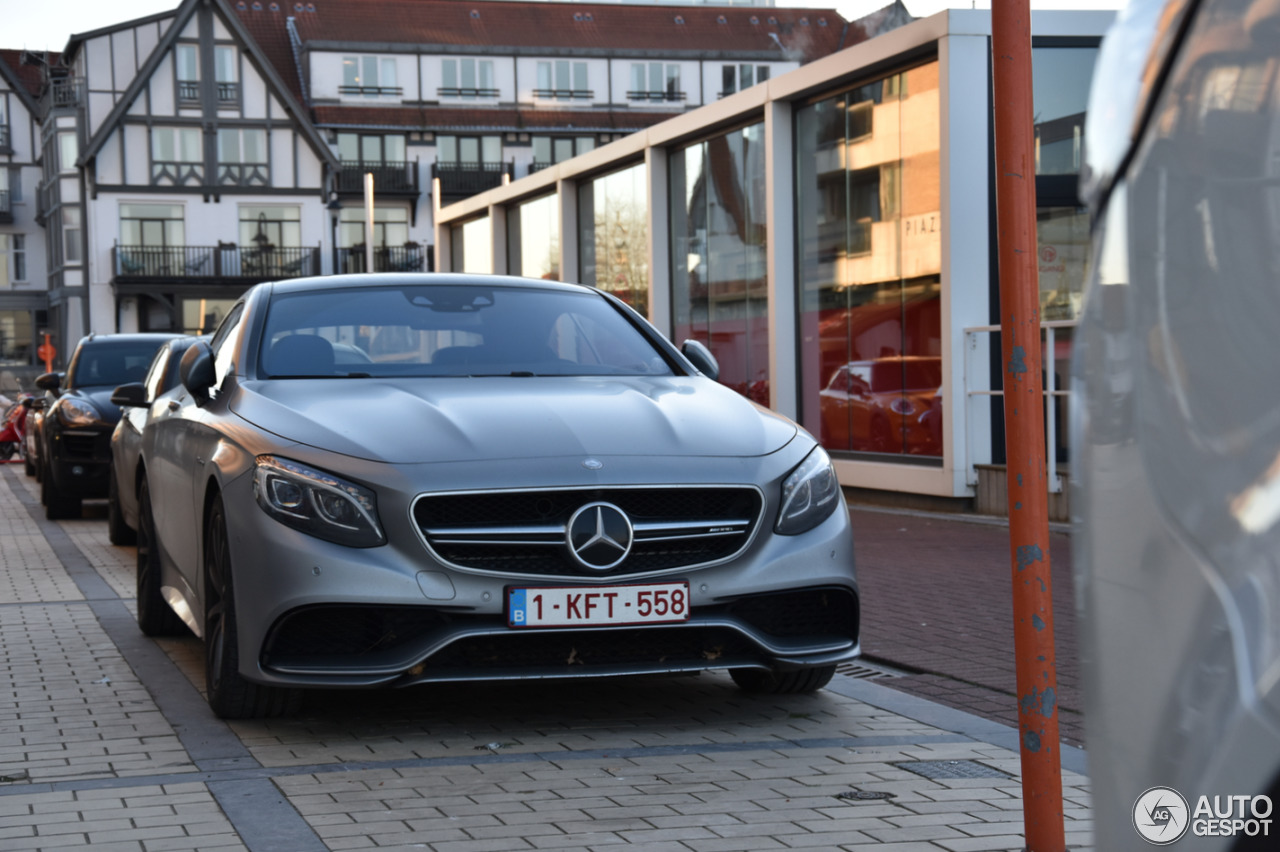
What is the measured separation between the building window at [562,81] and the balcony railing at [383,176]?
619cm

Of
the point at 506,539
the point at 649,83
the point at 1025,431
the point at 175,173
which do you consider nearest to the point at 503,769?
the point at 506,539

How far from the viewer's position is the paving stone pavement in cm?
406

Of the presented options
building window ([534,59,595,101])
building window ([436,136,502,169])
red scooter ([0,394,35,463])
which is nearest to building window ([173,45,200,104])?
building window ([436,136,502,169])

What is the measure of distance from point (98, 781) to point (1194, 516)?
12.6ft

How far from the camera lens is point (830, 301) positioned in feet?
52.5

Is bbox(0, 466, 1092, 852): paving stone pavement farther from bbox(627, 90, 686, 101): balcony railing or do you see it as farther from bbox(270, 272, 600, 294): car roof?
bbox(627, 90, 686, 101): balcony railing

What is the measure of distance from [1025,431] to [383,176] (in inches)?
2513

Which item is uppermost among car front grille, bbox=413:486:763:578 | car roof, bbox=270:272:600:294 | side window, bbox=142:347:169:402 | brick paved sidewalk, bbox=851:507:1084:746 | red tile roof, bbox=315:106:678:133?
red tile roof, bbox=315:106:678:133

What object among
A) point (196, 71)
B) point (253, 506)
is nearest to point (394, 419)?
point (253, 506)

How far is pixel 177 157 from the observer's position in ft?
196

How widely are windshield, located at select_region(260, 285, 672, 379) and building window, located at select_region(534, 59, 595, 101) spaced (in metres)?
62.1

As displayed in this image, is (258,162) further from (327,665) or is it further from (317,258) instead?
(327,665)

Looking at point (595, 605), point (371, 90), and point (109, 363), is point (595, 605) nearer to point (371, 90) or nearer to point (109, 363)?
point (109, 363)

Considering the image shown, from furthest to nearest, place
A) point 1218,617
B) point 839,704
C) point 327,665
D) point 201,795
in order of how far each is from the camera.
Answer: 1. point 839,704
2. point 327,665
3. point 201,795
4. point 1218,617
